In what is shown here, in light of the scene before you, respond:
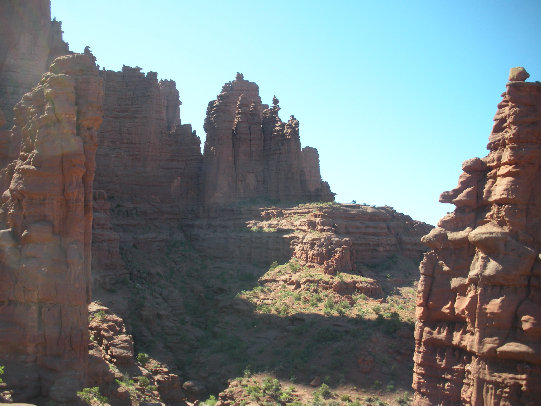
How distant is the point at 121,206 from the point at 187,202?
7.53m

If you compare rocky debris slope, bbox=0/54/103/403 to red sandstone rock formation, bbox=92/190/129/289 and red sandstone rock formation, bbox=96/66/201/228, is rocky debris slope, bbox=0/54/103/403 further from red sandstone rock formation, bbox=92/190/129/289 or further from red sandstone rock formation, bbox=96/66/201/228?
red sandstone rock formation, bbox=96/66/201/228

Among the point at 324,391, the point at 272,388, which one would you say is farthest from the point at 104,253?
the point at 324,391

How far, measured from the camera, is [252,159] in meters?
67.0

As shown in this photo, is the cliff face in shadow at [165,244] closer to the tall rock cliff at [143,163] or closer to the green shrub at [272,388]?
the tall rock cliff at [143,163]

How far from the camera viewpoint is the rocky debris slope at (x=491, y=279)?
850 inches

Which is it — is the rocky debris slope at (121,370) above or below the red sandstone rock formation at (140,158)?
below

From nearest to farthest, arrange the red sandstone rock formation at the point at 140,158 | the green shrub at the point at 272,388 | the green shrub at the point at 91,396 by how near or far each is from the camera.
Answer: the green shrub at the point at 91,396 < the green shrub at the point at 272,388 < the red sandstone rock formation at the point at 140,158

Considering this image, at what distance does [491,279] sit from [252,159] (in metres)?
46.0

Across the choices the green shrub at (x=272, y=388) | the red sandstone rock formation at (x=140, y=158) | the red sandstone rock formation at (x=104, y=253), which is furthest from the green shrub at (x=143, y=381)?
the red sandstone rock formation at (x=140, y=158)

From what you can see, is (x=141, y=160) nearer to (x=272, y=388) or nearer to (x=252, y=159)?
(x=252, y=159)

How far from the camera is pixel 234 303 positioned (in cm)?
5319

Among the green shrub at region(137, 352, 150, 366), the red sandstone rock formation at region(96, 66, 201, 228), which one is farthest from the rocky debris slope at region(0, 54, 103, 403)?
the red sandstone rock formation at region(96, 66, 201, 228)

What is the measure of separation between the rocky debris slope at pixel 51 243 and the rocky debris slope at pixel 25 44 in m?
18.3

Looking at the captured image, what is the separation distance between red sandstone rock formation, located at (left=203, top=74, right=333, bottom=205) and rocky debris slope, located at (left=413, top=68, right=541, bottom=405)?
133 feet
